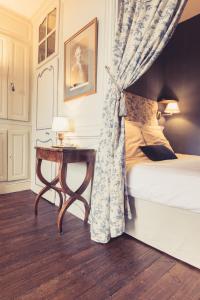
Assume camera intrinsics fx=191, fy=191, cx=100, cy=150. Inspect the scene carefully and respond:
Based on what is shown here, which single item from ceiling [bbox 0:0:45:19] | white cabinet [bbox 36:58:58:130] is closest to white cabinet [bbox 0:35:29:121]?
white cabinet [bbox 36:58:58:130]

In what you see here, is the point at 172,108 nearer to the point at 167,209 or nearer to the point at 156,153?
the point at 156,153

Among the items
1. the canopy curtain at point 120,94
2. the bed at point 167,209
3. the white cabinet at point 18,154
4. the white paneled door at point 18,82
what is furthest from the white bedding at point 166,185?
the white paneled door at point 18,82

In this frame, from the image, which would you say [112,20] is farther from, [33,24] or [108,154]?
[33,24]

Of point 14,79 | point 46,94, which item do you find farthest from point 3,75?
point 46,94

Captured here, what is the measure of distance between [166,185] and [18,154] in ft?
8.43

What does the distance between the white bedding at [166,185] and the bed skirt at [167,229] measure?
0.32 ft

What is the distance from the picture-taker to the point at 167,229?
58.0 inches

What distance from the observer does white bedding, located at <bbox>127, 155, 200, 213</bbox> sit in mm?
1272

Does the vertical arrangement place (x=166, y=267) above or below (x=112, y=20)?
below

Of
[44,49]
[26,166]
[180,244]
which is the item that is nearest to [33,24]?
[44,49]

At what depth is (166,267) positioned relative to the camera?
1.33 meters

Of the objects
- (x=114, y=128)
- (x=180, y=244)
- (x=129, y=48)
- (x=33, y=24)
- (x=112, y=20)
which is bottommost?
(x=180, y=244)

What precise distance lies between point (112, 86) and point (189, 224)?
126 cm

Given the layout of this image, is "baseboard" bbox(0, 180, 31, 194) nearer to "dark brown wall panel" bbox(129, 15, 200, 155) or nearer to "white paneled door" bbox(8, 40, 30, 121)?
"white paneled door" bbox(8, 40, 30, 121)
